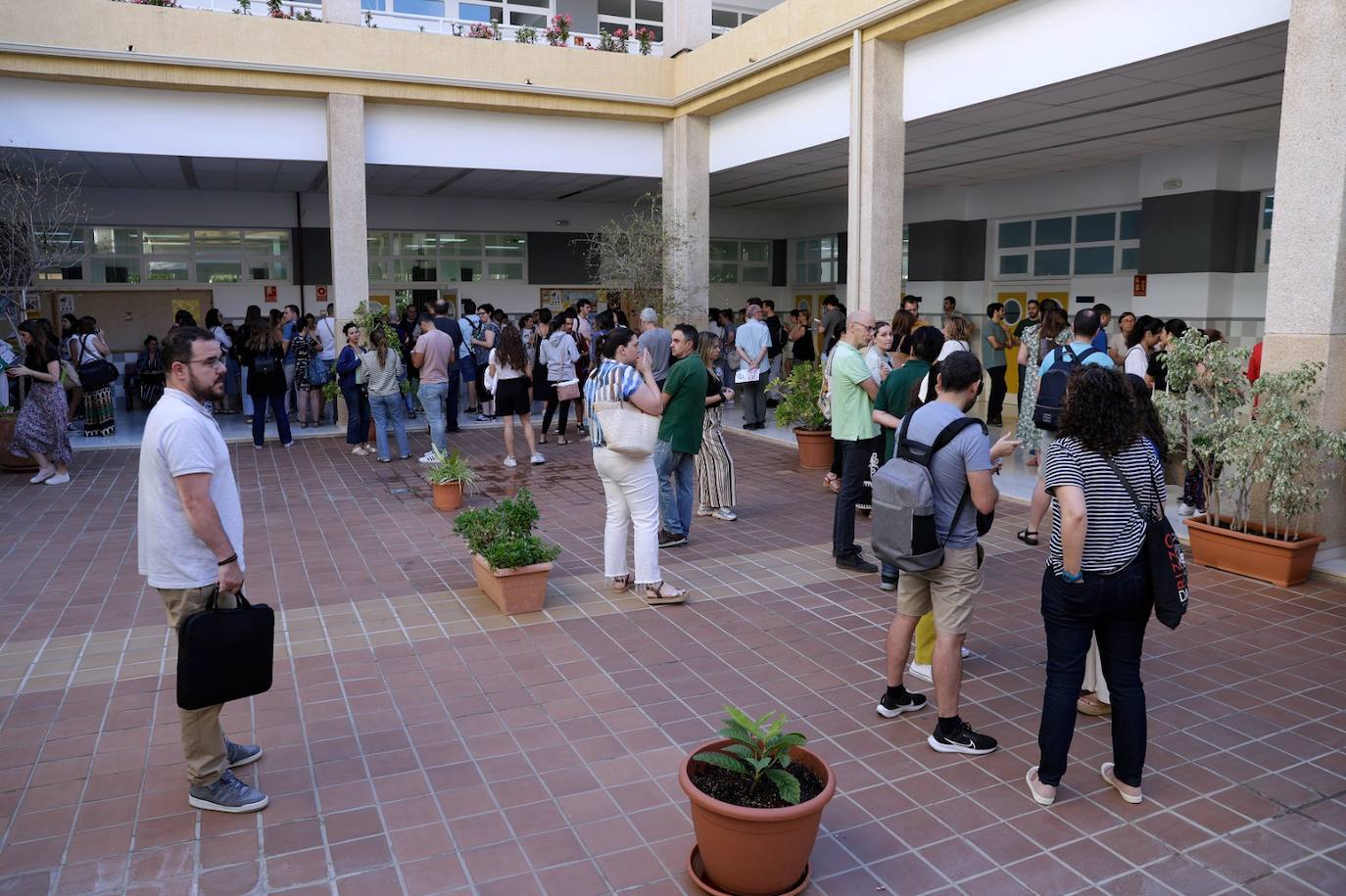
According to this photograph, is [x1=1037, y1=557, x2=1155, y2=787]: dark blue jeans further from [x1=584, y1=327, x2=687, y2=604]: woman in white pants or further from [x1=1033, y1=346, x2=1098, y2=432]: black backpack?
[x1=1033, y1=346, x2=1098, y2=432]: black backpack

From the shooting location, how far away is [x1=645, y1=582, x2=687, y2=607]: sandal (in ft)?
20.3

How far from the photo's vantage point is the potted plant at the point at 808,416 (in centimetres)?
1088

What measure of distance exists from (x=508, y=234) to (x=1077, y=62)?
13684 millimetres

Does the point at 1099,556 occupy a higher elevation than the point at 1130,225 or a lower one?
lower

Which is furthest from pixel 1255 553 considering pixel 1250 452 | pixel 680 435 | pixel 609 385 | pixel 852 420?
pixel 609 385

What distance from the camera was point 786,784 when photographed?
312 centimetres

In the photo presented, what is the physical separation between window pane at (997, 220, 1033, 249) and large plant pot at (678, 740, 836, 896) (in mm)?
15039

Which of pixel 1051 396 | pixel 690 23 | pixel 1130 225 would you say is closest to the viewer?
pixel 1051 396

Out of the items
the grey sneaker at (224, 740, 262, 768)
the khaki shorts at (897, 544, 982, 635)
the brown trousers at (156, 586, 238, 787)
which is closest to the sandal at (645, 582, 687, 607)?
the khaki shorts at (897, 544, 982, 635)

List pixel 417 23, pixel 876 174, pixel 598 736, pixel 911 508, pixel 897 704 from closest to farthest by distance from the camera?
pixel 911 508, pixel 598 736, pixel 897 704, pixel 876 174, pixel 417 23

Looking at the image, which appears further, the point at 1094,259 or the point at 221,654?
the point at 1094,259

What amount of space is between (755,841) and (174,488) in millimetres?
2397

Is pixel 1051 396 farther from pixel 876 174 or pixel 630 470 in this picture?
pixel 876 174

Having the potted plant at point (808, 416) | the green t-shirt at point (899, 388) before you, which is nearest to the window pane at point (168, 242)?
the potted plant at point (808, 416)
